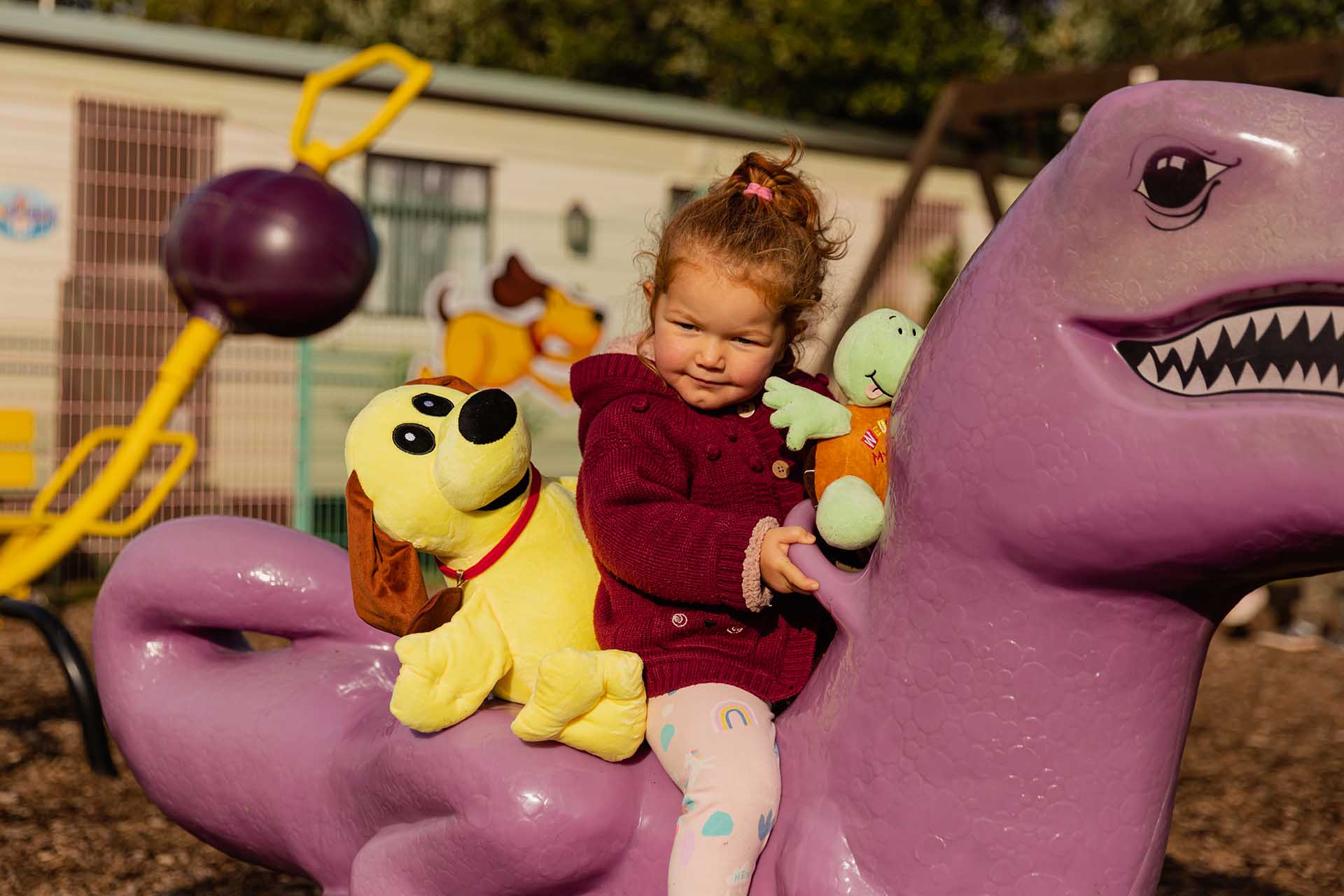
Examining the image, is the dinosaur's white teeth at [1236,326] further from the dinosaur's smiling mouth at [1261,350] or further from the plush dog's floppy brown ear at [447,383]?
the plush dog's floppy brown ear at [447,383]

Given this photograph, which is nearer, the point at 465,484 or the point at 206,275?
the point at 465,484

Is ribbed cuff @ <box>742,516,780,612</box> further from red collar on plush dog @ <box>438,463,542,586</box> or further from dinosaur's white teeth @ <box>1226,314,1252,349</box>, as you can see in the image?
dinosaur's white teeth @ <box>1226,314,1252,349</box>

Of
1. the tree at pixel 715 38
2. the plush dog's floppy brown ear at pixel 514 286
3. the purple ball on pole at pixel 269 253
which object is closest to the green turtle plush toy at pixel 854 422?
the purple ball on pole at pixel 269 253

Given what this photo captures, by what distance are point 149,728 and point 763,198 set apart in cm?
130

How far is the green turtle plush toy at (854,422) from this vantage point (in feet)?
5.25

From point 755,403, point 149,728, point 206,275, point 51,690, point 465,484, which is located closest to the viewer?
point 465,484

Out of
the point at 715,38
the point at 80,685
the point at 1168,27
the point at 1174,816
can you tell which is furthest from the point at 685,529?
the point at 1168,27

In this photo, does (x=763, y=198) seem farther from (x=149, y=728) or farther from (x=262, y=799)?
(x=149, y=728)

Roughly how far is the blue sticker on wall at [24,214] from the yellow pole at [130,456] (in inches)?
182

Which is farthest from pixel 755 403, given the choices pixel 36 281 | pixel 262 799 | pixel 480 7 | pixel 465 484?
pixel 480 7

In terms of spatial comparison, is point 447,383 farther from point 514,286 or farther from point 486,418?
point 514,286

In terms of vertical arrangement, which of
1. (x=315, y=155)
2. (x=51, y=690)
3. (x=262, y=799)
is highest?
(x=315, y=155)

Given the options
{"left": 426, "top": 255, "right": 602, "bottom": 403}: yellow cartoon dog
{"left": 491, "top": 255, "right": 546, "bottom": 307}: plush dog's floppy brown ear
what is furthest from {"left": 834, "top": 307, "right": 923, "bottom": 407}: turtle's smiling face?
{"left": 491, "top": 255, "right": 546, "bottom": 307}: plush dog's floppy brown ear

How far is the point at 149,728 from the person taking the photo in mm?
2174
